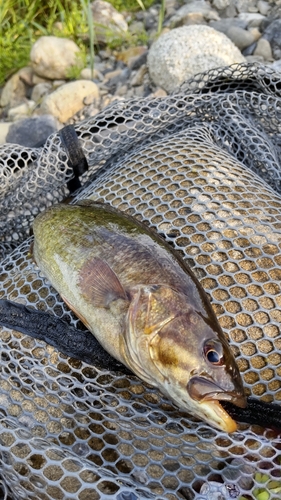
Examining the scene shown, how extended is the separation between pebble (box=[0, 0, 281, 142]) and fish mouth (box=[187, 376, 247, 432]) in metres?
4.54

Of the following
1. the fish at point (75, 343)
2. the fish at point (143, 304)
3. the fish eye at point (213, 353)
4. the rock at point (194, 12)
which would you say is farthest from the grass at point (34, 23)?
the fish eye at point (213, 353)

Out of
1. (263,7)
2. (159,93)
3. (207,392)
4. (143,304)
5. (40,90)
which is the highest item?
(143,304)

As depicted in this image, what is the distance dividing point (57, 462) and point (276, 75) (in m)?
3.10

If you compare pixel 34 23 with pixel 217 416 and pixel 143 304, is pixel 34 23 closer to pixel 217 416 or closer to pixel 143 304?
pixel 143 304

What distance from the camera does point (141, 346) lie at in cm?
218

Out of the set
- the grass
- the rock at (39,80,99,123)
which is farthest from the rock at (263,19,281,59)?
the rock at (39,80,99,123)

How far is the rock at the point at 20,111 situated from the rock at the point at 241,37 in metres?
2.80

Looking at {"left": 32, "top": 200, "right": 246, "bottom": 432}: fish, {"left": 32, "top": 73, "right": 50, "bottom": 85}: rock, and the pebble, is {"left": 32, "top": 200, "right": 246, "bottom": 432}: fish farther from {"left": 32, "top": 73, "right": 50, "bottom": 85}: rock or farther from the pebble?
{"left": 32, "top": 73, "right": 50, "bottom": 85}: rock

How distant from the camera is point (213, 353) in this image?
210 centimetres

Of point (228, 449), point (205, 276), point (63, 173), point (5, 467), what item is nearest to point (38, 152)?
point (63, 173)

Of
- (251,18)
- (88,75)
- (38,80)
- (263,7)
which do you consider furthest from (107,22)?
(263,7)

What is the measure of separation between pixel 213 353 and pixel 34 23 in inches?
273

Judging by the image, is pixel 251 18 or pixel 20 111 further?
pixel 251 18

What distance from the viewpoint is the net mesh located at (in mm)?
2354
